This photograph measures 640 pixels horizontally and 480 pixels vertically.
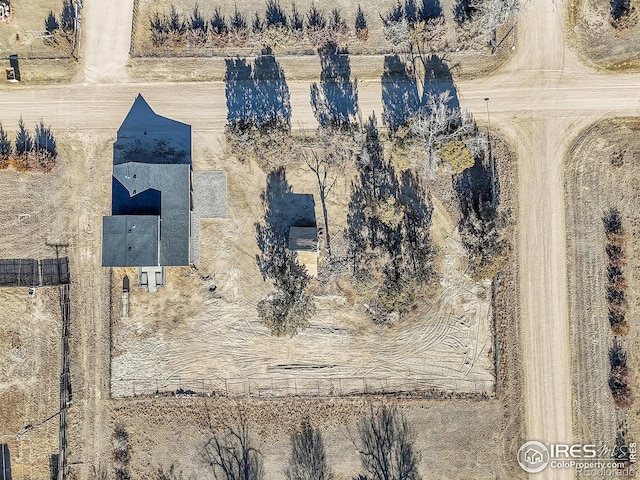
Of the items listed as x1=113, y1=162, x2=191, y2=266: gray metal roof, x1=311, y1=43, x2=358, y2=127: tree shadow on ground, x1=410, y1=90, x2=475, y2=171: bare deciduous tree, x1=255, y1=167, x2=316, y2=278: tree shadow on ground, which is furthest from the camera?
x1=311, y1=43, x2=358, y2=127: tree shadow on ground

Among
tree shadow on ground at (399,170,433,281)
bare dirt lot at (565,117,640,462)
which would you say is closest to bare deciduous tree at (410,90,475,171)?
tree shadow on ground at (399,170,433,281)

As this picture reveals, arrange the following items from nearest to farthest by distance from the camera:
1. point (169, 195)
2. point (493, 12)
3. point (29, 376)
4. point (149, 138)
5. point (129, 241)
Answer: point (129, 241)
point (169, 195)
point (493, 12)
point (29, 376)
point (149, 138)

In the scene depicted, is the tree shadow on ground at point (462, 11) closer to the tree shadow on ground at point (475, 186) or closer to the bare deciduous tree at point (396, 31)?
the bare deciduous tree at point (396, 31)

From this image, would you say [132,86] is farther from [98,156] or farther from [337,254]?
[337,254]

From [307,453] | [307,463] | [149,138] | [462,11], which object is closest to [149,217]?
[149,138]

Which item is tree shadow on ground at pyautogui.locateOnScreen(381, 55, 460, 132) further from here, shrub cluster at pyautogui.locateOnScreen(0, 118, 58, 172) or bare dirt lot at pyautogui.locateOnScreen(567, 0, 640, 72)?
shrub cluster at pyautogui.locateOnScreen(0, 118, 58, 172)

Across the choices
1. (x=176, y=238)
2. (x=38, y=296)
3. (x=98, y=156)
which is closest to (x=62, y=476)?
(x=38, y=296)

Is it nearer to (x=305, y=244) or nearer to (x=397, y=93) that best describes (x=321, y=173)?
(x=305, y=244)
